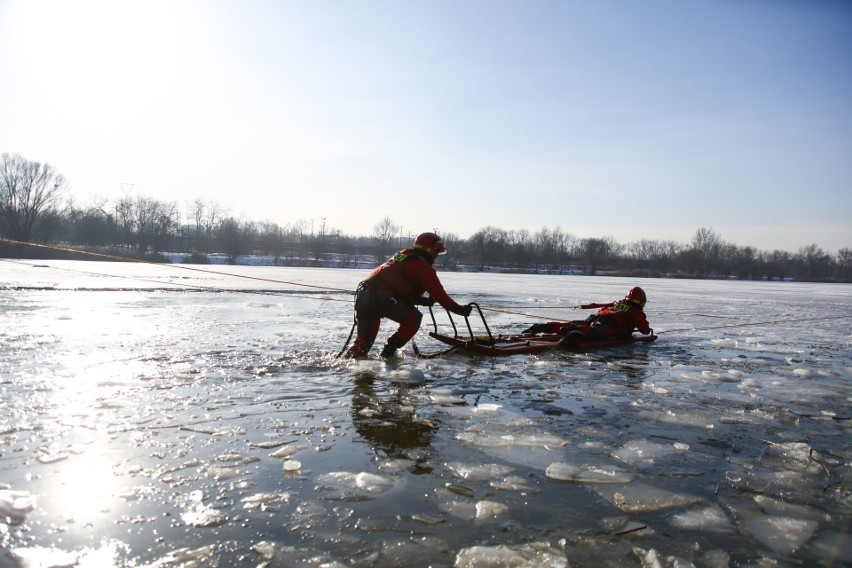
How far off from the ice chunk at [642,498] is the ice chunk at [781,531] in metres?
0.29

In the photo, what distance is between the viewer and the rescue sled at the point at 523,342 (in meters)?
7.03

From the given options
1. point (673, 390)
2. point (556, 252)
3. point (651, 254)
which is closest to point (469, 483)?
point (673, 390)

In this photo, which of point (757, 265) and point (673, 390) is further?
point (757, 265)

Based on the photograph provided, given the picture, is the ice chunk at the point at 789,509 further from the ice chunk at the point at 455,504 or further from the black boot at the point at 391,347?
the black boot at the point at 391,347

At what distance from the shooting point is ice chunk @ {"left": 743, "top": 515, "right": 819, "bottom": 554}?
2348mm

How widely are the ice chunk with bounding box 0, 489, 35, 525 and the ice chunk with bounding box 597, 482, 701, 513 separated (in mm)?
2623

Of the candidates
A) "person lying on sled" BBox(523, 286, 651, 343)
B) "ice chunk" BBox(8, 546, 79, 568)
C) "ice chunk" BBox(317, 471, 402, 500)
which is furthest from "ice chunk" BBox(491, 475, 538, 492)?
"person lying on sled" BBox(523, 286, 651, 343)

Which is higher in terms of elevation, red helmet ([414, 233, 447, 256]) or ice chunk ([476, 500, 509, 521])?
red helmet ([414, 233, 447, 256])

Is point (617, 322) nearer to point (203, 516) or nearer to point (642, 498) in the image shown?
point (642, 498)

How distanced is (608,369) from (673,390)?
116 cm

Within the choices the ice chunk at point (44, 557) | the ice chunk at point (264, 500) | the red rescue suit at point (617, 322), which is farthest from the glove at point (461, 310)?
the ice chunk at point (44, 557)

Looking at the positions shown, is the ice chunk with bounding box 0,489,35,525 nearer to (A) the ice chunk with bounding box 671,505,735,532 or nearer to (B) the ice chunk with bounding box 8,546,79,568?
(B) the ice chunk with bounding box 8,546,79,568

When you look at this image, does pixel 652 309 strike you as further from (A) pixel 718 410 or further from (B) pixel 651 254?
(B) pixel 651 254

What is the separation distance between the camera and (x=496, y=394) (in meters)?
4.98
